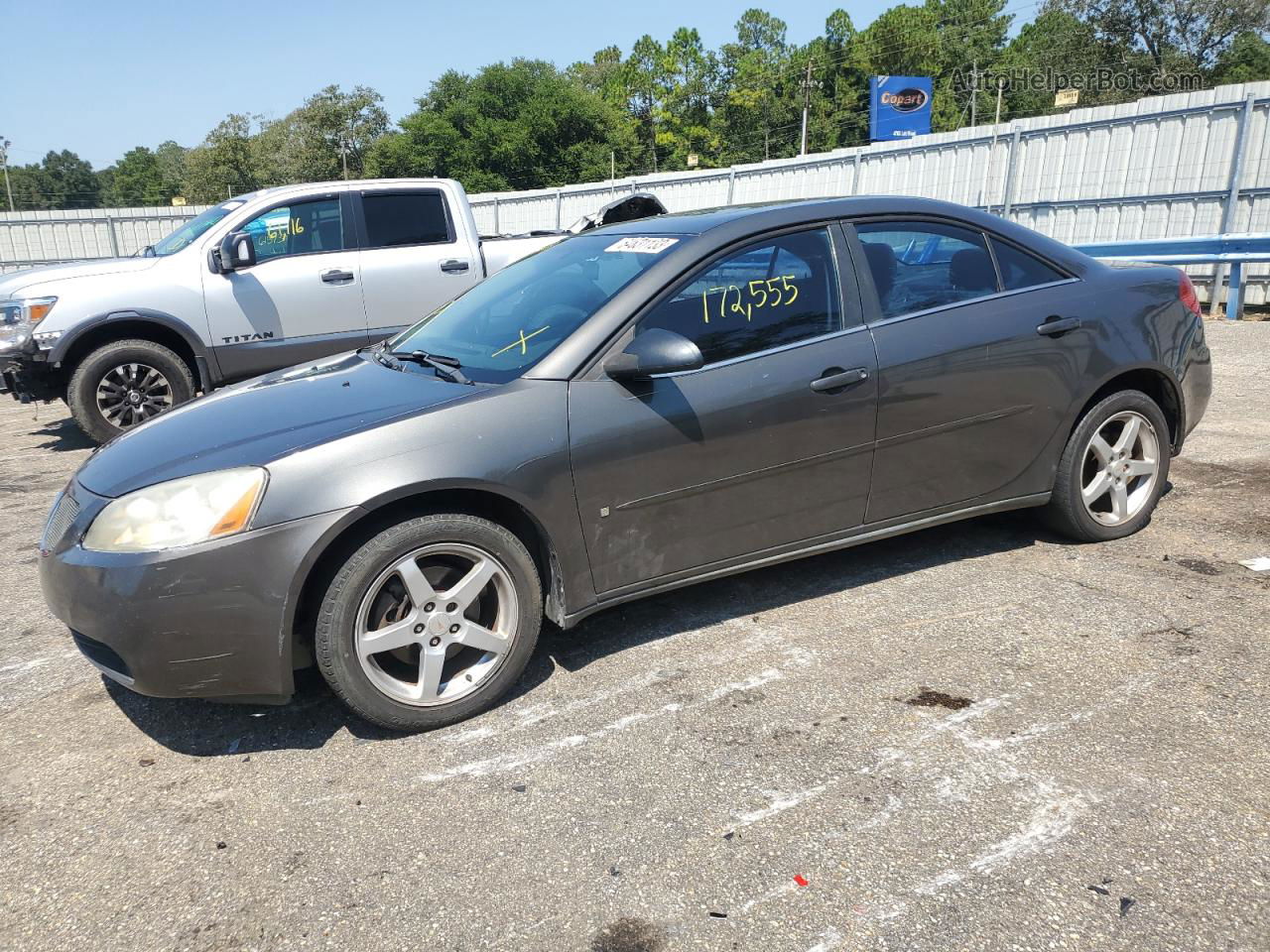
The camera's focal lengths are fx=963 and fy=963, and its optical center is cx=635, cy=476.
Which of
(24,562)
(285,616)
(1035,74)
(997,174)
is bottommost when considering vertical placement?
(24,562)

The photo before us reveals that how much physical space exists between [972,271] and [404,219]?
5625 mm

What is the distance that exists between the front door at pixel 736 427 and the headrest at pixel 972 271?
0.56m

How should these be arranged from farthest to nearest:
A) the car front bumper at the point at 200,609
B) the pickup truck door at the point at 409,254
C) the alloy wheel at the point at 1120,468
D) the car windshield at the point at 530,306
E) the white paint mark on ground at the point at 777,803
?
the pickup truck door at the point at 409,254 < the alloy wheel at the point at 1120,468 < the car windshield at the point at 530,306 < the car front bumper at the point at 200,609 < the white paint mark on ground at the point at 777,803

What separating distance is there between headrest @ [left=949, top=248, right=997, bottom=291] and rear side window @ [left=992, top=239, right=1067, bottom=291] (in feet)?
0.18

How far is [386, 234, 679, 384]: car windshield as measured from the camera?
11.3 ft

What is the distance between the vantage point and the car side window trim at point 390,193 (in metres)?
8.09

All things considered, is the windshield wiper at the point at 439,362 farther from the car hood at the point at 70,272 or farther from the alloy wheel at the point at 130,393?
the car hood at the point at 70,272

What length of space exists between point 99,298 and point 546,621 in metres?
5.43

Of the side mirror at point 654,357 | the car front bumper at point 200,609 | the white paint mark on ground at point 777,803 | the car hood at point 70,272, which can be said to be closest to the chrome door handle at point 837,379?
the side mirror at point 654,357

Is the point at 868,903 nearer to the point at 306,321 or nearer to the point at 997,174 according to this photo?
the point at 306,321

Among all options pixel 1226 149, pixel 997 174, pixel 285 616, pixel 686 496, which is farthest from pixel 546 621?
pixel 997 174

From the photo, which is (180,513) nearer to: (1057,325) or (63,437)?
(1057,325)

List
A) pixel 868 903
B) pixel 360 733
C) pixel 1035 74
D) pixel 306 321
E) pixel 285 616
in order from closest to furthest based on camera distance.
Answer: pixel 868 903, pixel 285 616, pixel 360 733, pixel 306 321, pixel 1035 74

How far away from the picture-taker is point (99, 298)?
726cm
